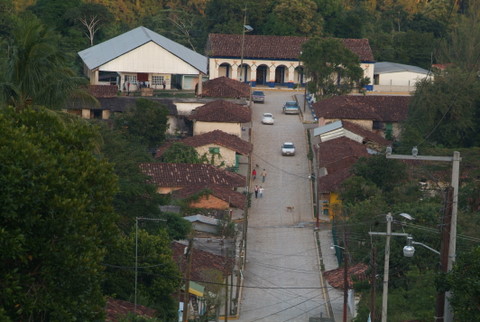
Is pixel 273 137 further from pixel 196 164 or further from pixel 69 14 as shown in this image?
pixel 69 14

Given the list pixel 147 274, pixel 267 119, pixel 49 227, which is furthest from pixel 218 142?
pixel 49 227

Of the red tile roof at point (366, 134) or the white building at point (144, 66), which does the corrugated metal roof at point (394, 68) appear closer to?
the white building at point (144, 66)

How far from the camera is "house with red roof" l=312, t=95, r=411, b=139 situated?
63562 mm

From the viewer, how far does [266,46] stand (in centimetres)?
7844

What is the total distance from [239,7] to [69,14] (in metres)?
12.2

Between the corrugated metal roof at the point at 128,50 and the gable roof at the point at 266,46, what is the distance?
272 centimetres

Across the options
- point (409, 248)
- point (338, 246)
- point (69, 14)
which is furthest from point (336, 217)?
point (69, 14)

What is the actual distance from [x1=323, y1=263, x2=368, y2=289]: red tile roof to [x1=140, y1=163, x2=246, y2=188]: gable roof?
9612 millimetres

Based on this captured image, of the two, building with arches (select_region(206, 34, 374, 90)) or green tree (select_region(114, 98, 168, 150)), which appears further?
building with arches (select_region(206, 34, 374, 90))

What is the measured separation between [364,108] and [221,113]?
28.0 ft

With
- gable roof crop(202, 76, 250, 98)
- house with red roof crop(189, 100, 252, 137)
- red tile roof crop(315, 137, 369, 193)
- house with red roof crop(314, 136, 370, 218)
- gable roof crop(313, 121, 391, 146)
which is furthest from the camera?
gable roof crop(202, 76, 250, 98)

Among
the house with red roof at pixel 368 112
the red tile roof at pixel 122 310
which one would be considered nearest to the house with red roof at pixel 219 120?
the house with red roof at pixel 368 112

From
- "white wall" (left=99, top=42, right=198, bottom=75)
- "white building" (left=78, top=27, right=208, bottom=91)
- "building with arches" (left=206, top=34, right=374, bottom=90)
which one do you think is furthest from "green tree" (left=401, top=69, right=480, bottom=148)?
"building with arches" (left=206, top=34, right=374, bottom=90)

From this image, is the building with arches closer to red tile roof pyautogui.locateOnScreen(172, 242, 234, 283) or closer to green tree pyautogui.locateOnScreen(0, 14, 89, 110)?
red tile roof pyautogui.locateOnScreen(172, 242, 234, 283)
